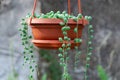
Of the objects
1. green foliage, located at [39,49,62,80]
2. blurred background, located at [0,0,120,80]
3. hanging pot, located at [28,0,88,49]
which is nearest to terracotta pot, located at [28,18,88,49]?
hanging pot, located at [28,0,88,49]

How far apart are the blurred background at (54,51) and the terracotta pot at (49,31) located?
87 cm

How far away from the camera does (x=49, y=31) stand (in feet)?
7.55

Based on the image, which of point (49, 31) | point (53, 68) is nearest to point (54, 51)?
point (53, 68)

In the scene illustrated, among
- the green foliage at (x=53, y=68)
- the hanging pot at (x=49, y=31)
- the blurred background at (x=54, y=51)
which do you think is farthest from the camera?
the green foliage at (x=53, y=68)

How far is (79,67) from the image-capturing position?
386cm

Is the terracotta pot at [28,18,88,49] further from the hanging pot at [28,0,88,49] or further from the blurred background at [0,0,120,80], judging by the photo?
the blurred background at [0,0,120,80]

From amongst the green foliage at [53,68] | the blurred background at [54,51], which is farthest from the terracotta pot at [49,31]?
the green foliage at [53,68]

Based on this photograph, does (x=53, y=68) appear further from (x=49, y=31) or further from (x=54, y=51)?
(x=49, y=31)

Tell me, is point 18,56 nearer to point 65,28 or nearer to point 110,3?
point 110,3

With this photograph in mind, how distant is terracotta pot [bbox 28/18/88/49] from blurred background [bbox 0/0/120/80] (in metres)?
0.87

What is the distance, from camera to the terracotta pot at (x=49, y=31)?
89.4 inches

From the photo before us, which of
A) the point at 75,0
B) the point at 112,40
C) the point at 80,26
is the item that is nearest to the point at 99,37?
the point at 112,40

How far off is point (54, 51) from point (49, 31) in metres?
1.45

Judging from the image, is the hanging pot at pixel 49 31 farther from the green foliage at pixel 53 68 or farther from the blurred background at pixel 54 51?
the green foliage at pixel 53 68
